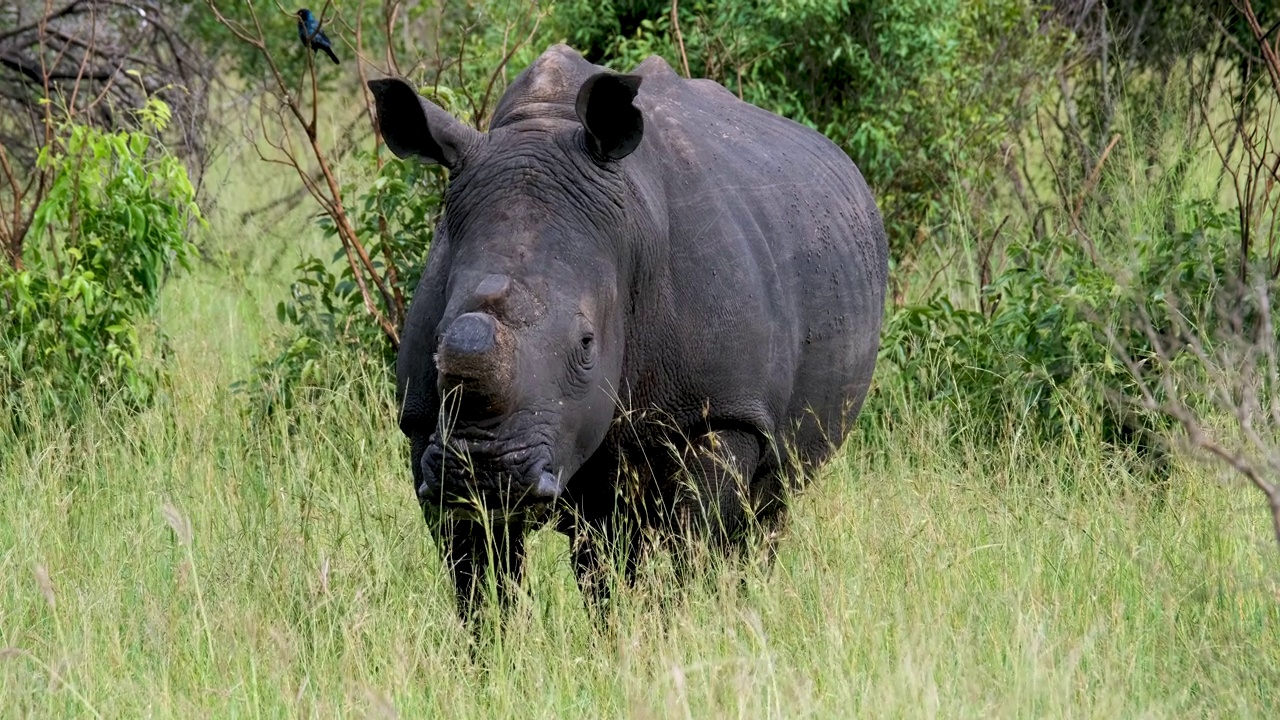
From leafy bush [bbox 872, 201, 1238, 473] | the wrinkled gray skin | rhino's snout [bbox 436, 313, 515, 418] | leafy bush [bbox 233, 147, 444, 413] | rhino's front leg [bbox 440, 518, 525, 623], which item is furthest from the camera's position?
leafy bush [bbox 233, 147, 444, 413]

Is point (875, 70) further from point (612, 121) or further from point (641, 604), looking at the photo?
point (641, 604)

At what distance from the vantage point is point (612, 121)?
14.7ft

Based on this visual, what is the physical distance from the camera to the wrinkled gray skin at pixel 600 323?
4098mm

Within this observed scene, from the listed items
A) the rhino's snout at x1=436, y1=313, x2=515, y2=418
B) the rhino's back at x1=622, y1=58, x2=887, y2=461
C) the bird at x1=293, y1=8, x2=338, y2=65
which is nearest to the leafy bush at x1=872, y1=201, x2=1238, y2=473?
the rhino's back at x1=622, y1=58, x2=887, y2=461

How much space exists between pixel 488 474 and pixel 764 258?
50.9 inches

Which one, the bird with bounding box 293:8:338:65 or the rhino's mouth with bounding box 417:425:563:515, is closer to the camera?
the rhino's mouth with bounding box 417:425:563:515

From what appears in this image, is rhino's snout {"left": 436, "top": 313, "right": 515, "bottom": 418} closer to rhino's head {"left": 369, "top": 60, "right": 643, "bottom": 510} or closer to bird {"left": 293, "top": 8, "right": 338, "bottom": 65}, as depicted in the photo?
rhino's head {"left": 369, "top": 60, "right": 643, "bottom": 510}

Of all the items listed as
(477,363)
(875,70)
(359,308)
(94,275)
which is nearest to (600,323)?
(477,363)

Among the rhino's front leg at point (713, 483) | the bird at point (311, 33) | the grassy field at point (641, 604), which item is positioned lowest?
the grassy field at point (641, 604)

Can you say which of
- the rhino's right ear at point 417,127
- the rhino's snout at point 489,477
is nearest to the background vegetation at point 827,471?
the rhino's snout at point 489,477

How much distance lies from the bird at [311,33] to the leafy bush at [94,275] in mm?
646

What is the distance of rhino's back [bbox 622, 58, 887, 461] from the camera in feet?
15.4

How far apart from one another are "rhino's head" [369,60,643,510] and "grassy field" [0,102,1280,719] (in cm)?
45

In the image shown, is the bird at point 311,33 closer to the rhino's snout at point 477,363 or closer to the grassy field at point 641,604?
the grassy field at point 641,604
